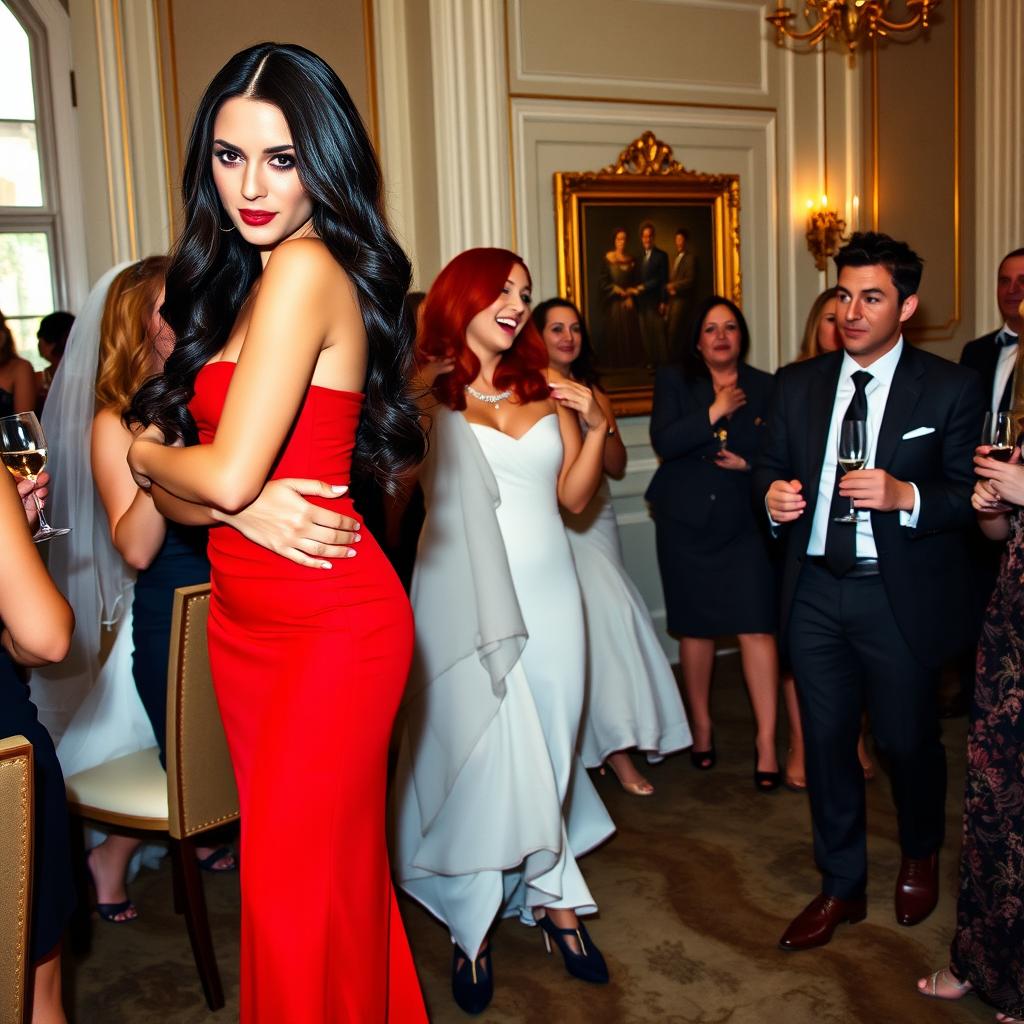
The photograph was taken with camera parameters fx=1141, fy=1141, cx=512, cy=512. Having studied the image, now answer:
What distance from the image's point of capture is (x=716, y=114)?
21.7 feet

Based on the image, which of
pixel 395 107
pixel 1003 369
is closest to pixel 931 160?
pixel 1003 369

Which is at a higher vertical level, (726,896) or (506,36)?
(506,36)

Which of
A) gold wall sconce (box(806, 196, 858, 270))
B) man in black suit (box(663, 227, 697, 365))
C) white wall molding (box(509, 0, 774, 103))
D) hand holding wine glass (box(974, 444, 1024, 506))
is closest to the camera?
hand holding wine glass (box(974, 444, 1024, 506))

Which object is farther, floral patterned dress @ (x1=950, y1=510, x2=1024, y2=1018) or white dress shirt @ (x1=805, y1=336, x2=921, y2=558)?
white dress shirt @ (x1=805, y1=336, x2=921, y2=558)

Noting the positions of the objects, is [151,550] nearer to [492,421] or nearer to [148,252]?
[492,421]

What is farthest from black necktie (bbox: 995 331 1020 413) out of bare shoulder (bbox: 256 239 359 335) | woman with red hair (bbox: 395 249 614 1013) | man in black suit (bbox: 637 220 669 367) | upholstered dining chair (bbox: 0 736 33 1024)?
upholstered dining chair (bbox: 0 736 33 1024)

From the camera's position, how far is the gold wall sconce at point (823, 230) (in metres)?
6.96

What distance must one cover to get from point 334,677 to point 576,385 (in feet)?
5.55

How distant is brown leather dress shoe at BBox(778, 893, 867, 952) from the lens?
3268mm

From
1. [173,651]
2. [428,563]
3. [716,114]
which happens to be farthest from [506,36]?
[173,651]

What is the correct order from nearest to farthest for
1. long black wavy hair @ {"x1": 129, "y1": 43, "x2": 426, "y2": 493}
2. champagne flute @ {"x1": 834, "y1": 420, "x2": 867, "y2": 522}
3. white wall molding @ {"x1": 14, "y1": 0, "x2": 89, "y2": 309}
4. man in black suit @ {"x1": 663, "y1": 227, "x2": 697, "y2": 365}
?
long black wavy hair @ {"x1": 129, "y1": 43, "x2": 426, "y2": 493}
champagne flute @ {"x1": 834, "y1": 420, "x2": 867, "y2": 522}
white wall molding @ {"x1": 14, "y1": 0, "x2": 89, "y2": 309}
man in black suit @ {"x1": 663, "y1": 227, "x2": 697, "y2": 365}

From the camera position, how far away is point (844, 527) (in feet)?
10.5

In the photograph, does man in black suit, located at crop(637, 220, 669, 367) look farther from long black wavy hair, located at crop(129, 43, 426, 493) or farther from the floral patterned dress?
long black wavy hair, located at crop(129, 43, 426, 493)

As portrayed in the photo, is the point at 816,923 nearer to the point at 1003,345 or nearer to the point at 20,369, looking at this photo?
the point at 1003,345
